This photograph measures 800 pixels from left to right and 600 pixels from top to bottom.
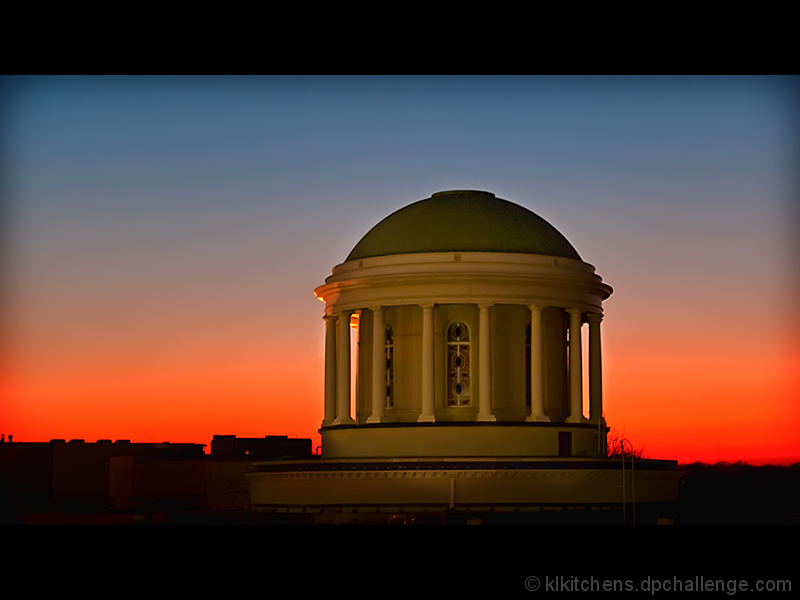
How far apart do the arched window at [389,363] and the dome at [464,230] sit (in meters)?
2.90

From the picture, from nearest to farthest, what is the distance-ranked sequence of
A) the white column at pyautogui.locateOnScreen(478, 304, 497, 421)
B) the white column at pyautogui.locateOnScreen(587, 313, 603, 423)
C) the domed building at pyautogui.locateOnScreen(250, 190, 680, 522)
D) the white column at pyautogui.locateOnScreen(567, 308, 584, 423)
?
the domed building at pyautogui.locateOnScreen(250, 190, 680, 522)
the white column at pyautogui.locateOnScreen(478, 304, 497, 421)
the white column at pyautogui.locateOnScreen(567, 308, 584, 423)
the white column at pyautogui.locateOnScreen(587, 313, 603, 423)

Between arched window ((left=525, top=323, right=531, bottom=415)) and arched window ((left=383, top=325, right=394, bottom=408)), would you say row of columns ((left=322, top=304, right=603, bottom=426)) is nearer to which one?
arched window ((left=383, top=325, right=394, bottom=408))

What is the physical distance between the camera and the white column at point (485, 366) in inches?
2328

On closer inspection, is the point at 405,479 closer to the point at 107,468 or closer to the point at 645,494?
the point at 645,494

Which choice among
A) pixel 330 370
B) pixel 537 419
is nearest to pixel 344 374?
pixel 330 370

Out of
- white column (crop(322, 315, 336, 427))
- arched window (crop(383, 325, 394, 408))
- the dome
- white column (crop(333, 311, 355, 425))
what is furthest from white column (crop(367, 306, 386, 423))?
white column (crop(322, 315, 336, 427))

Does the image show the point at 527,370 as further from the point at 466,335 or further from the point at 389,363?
the point at 389,363

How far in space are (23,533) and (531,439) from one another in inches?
1122

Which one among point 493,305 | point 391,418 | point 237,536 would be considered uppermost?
point 493,305

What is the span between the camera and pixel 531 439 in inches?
2346

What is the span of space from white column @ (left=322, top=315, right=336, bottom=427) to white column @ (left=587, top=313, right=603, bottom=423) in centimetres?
937

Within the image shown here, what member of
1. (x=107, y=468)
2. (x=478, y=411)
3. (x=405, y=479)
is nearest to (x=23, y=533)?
(x=405, y=479)

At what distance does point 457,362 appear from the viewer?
6075cm

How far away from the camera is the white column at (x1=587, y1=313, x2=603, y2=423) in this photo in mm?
62500
